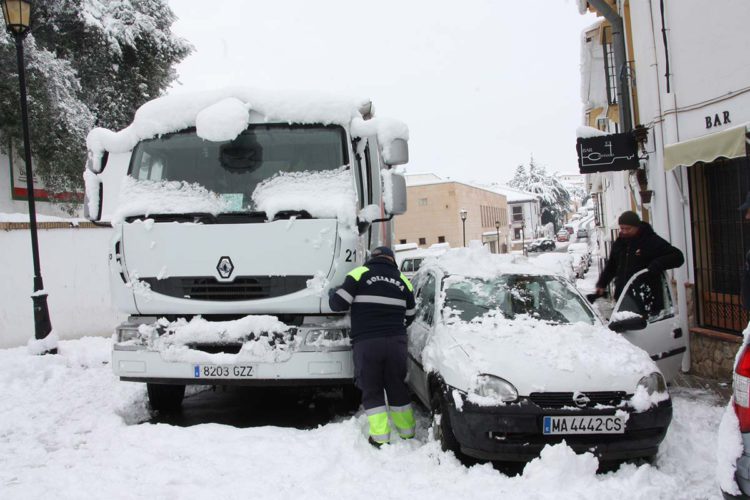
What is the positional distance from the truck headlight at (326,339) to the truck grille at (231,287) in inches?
17.2

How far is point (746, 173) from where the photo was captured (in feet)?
25.0

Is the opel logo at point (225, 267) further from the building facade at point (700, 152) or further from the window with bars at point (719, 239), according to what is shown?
the window with bars at point (719, 239)

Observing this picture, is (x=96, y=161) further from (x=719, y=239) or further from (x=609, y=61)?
(x=609, y=61)

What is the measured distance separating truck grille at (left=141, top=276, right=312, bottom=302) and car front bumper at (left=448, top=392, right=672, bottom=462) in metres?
1.99

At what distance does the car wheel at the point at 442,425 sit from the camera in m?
4.67

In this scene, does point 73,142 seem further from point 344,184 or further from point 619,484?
point 619,484

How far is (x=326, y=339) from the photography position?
5.53m

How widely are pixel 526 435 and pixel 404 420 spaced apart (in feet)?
4.13

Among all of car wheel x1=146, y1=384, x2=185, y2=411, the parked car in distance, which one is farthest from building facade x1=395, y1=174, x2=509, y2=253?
car wheel x1=146, y1=384, x2=185, y2=411

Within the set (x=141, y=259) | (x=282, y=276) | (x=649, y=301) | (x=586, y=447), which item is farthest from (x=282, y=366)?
(x=649, y=301)

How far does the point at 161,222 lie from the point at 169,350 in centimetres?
119

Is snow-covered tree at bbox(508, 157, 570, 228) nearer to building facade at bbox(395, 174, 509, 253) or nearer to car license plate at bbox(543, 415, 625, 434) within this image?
building facade at bbox(395, 174, 509, 253)

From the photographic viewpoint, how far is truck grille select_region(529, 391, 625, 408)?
4418 mm

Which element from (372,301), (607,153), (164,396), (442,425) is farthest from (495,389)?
(607,153)
